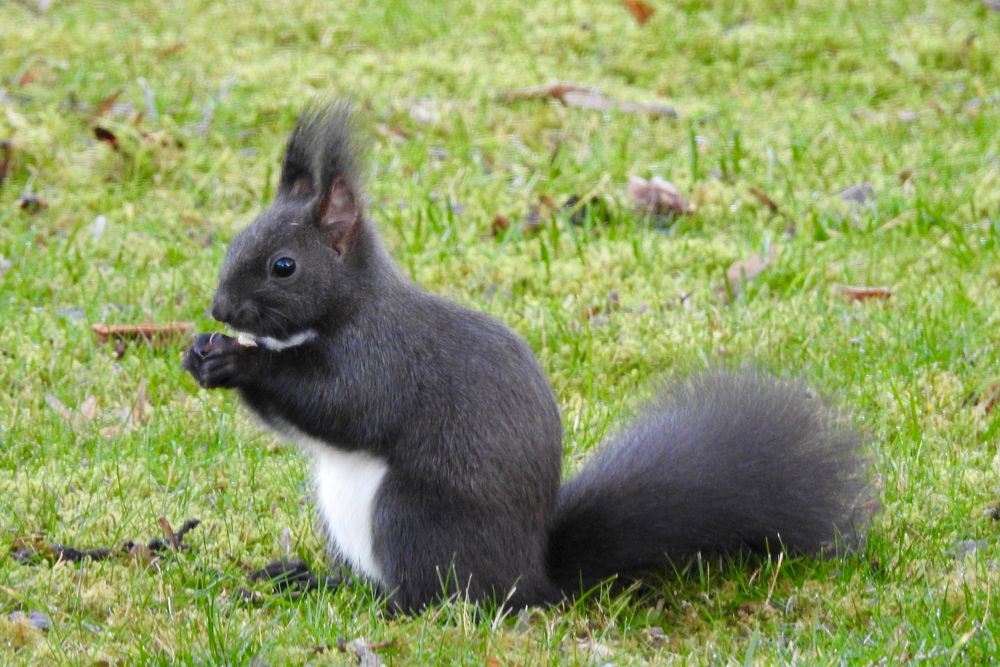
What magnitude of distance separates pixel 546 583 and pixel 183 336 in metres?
1.69

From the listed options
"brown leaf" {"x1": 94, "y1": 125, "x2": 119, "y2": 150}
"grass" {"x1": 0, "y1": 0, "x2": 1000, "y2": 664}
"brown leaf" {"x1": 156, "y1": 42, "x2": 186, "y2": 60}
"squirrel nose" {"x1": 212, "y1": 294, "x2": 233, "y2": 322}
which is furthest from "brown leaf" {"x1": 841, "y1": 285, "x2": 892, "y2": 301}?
"brown leaf" {"x1": 156, "y1": 42, "x2": 186, "y2": 60}

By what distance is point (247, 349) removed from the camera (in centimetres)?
268

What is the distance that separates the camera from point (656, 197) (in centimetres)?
501

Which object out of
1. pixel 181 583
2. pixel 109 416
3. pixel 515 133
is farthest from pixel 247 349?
pixel 515 133

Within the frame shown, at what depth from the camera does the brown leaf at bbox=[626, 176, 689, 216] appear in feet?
16.4

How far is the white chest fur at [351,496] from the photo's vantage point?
266 centimetres

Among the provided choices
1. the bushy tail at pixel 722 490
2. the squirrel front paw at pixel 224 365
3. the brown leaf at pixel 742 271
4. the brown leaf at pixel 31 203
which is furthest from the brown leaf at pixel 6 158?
the bushy tail at pixel 722 490

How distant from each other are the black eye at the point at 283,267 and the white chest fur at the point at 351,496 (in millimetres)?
305

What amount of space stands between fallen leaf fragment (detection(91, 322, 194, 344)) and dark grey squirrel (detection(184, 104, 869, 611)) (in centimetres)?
132

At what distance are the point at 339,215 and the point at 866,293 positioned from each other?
2.10m

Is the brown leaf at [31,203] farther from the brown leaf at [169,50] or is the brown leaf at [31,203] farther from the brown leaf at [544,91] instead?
the brown leaf at [544,91]

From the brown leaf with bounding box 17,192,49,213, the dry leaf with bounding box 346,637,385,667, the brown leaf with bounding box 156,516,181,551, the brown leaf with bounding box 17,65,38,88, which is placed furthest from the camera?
the brown leaf with bounding box 17,65,38,88

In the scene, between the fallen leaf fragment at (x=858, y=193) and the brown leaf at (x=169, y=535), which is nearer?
the brown leaf at (x=169, y=535)

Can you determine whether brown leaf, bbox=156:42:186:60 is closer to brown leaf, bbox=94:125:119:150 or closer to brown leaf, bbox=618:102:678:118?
brown leaf, bbox=94:125:119:150
